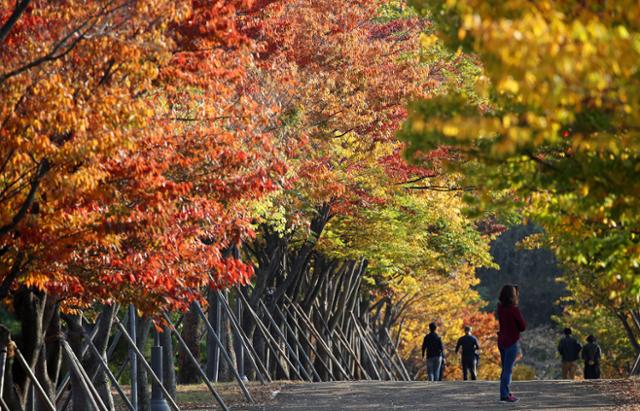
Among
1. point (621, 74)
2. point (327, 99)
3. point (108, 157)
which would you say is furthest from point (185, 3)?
point (327, 99)

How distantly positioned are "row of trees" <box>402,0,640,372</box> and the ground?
32.4ft

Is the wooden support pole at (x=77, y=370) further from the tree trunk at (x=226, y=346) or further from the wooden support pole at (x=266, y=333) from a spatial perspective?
the tree trunk at (x=226, y=346)

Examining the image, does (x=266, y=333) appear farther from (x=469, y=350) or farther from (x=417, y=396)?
(x=417, y=396)

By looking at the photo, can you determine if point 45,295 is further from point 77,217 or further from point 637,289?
point 637,289

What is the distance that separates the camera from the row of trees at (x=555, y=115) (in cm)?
593

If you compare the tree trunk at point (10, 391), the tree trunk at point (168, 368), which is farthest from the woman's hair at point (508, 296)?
the tree trunk at point (10, 391)

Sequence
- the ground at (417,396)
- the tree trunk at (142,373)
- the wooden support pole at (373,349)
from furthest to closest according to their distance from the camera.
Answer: the wooden support pole at (373,349)
the tree trunk at (142,373)
the ground at (417,396)

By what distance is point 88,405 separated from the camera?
17516 millimetres

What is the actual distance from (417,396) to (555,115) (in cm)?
1697

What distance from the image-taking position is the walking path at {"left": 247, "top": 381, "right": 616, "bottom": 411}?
20.4m

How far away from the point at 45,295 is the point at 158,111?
3606 mm

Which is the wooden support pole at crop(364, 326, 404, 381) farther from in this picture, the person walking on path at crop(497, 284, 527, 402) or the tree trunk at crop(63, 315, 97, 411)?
the tree trunk at crop(63, 315, 97, 411)

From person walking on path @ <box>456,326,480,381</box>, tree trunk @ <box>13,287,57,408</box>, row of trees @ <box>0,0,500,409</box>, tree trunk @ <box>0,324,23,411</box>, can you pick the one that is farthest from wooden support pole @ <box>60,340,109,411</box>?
person walking on path @ <box>456,326,480,381</box>

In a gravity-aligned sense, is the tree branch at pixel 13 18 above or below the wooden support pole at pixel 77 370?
above
